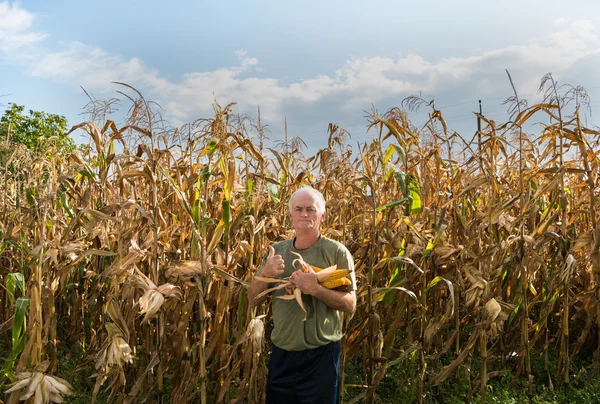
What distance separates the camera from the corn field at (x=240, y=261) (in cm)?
322

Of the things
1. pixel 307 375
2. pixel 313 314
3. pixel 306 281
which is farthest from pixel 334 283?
pixel 307 375

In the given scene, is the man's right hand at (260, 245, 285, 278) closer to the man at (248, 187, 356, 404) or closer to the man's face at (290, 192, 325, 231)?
the man at (248, 187, 356, 404)

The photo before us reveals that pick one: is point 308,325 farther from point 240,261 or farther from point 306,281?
point 240,261

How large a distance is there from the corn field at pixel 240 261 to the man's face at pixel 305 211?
0.54m

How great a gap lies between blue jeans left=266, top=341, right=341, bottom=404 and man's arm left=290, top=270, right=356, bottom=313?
13.2 inches

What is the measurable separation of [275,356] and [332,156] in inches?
87.1

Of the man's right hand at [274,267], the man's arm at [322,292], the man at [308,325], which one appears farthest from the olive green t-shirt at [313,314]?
the man's right hand at [274,267]

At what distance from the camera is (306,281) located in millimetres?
2557

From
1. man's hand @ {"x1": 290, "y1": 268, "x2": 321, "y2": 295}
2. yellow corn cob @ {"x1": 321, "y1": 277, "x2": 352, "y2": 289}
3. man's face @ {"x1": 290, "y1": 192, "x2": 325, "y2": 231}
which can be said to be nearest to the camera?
man's hand @ {"x1": 290, "y1": 268, "x2": 321, "y2": 295}

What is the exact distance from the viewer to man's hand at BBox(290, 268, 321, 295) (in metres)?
2.56

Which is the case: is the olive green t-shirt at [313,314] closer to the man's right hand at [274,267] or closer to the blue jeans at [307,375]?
the blue jeans at [307,375]

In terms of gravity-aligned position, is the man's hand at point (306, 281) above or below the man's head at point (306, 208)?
below

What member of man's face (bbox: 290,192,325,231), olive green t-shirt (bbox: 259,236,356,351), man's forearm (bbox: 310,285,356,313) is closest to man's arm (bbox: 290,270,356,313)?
man's forearm (bbox: 310,285,356,313)

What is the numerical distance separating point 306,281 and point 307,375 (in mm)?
665
